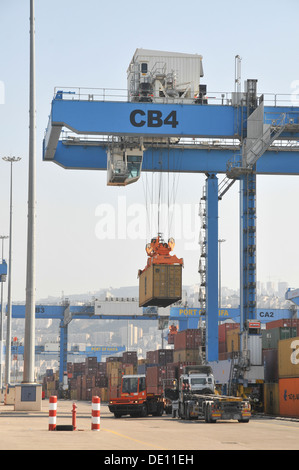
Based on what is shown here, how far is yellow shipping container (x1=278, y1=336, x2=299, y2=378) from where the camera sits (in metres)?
32.3

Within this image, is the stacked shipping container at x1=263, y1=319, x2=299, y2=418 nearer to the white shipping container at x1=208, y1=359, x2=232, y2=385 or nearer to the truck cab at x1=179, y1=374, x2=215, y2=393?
the white shipping container at x1=208, y1=359, x2=232, y2=385

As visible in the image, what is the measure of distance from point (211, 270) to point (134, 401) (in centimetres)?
1096

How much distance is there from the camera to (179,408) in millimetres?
31766

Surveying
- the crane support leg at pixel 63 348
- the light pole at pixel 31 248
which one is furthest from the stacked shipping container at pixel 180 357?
the crane support leg at pixel 63 348

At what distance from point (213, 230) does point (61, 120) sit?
522 inches

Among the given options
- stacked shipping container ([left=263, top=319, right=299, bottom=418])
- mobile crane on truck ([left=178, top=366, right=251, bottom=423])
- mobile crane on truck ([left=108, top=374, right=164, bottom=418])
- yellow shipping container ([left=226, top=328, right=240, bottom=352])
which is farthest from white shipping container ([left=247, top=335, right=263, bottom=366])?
yellow shipping container ([left=226, top=328, right=240, bottom=352])

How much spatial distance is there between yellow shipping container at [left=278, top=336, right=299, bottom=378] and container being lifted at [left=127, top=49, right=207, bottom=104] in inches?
451

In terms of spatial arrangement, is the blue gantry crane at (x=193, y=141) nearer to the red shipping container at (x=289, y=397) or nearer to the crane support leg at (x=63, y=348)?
the red shipping container at (x=289, y=397)

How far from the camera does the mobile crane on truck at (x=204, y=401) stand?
27.0 metres

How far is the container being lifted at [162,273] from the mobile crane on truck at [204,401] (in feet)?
12.6
